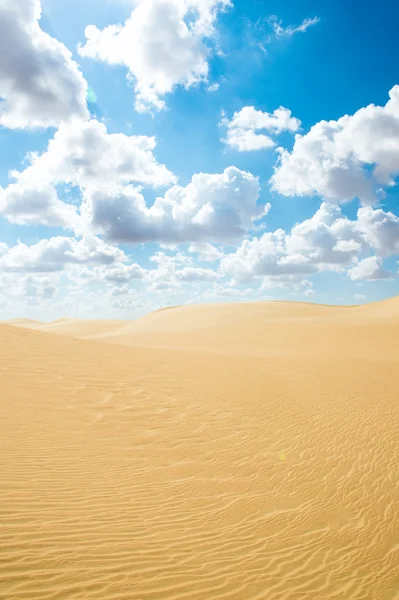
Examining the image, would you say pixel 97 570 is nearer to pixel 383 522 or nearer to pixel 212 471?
pixel 212 471

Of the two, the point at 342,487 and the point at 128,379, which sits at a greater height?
the point at 128,379

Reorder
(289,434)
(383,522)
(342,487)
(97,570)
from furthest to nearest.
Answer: (289,434), (342,487), (383,522), (97,570)

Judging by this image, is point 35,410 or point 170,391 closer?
point 35,410

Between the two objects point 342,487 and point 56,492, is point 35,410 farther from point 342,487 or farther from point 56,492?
point 342,487

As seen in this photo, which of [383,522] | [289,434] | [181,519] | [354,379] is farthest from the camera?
[354,379]

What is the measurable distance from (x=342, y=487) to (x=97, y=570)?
4.57 metres

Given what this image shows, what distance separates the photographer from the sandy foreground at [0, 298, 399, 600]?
161 inches

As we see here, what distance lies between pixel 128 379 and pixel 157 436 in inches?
182

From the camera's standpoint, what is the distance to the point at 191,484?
6328 mm

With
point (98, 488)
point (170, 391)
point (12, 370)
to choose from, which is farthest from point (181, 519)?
point (12, 370)

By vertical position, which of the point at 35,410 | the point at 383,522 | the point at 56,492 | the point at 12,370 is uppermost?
the point at 12,370

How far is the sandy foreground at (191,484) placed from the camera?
13.4ft

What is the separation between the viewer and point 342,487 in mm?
6598

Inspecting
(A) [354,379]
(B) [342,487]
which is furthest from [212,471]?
(A) [354,379]
